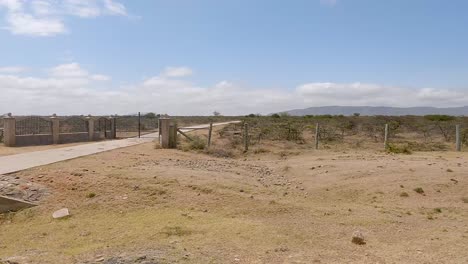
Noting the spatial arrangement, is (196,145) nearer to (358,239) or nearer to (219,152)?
(219,152)

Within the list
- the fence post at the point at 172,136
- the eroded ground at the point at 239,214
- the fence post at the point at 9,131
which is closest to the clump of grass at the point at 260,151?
the fence post at the point at 172,136

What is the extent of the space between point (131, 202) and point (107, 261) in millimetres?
4117

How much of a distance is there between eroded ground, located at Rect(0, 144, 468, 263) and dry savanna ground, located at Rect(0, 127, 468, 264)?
0.03m

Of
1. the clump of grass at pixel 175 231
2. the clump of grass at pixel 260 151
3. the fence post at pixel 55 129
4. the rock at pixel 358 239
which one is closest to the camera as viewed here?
the rock at pixel 358 239

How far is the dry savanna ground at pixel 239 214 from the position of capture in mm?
7773

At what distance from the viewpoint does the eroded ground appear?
25.5 feet

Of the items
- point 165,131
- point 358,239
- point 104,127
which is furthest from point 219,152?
point 358,239

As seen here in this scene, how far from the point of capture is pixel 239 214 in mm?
10336

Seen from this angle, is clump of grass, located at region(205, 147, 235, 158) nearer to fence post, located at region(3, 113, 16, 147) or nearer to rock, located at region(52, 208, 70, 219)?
fence post, located at region(3, 113, 16, 147)

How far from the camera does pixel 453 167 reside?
15.0 metres

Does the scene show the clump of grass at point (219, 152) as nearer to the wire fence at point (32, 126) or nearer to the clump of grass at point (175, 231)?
the wire fence at point (32, 126)

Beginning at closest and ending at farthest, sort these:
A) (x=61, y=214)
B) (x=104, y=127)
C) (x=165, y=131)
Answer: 1. (x=61, y=214)
2. (x=165, y=131)
3. (x=104, y=127)

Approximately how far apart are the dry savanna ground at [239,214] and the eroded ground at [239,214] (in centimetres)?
3

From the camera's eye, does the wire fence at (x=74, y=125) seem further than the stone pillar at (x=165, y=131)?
Yes
